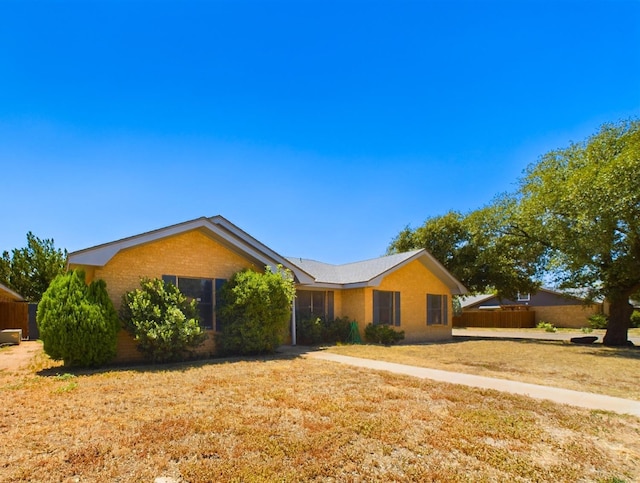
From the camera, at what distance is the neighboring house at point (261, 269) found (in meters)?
11.2

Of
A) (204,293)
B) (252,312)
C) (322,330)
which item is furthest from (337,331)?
(204,293)

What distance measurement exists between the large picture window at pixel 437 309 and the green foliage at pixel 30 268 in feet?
80.6

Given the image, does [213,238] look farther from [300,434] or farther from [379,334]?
[300,434]

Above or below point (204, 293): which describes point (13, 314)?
below

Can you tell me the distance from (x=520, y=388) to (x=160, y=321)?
27.8 ft

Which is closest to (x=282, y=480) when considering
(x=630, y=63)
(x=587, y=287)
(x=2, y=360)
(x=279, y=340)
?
(x=279, y=340)

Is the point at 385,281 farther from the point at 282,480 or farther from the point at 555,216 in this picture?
the point at 282,480

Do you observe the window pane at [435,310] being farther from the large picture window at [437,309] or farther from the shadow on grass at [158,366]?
the shadow on grass at [158,366]

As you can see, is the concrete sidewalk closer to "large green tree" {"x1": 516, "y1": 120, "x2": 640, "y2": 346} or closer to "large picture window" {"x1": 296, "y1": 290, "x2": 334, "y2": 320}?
"large picture window" {"x1": 296, "y1": 290, "x2": 334, "y2": 320}

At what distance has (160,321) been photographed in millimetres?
10680

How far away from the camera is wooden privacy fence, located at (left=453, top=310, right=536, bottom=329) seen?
39500mm

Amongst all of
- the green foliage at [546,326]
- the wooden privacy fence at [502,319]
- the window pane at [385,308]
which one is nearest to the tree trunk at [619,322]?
the window pane at [385,308]

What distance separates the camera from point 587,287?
18656 mm

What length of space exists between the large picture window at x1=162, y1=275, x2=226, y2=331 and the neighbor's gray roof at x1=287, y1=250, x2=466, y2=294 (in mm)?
5544
